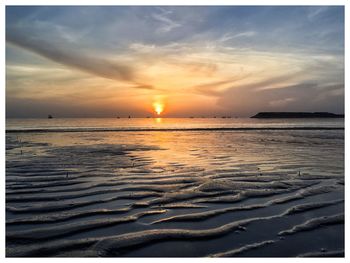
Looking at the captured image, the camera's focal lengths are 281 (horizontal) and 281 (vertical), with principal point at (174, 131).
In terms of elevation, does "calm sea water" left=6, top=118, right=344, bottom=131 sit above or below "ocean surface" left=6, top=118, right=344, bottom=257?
above

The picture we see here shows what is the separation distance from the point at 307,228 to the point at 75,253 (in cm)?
395

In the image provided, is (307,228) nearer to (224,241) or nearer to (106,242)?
(224,241)

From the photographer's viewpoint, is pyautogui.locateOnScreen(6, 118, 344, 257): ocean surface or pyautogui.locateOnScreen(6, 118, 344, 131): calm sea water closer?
pyautogui.locateOnScreen(6, 118, 344, 257): ocean surface

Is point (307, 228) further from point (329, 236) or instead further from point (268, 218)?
point (268, 218)

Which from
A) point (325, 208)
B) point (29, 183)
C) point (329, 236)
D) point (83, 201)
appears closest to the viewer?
point (329, 236)

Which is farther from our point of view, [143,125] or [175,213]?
[143,125]

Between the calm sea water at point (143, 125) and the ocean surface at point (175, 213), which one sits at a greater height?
the calm sea water at point (143, 125)

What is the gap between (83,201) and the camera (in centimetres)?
659

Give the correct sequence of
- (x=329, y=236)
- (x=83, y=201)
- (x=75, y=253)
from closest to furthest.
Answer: (x=75, y=253) → (x=329, y=236) → (x=83, y=201)

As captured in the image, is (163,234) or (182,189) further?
(182,189)

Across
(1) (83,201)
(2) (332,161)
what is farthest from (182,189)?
(2) (332,161)

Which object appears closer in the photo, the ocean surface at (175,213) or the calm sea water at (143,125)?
the ocean surface at (175,213)

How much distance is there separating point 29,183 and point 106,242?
5160 millimetres

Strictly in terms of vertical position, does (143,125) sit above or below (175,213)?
above
